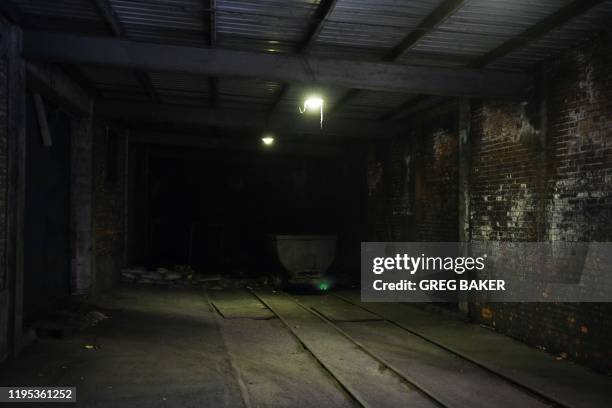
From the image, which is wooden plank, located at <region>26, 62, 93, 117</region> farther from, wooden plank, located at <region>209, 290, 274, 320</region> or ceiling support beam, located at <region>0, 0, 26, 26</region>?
wooden plank, located at <region>209, 290, 274, 320</region>

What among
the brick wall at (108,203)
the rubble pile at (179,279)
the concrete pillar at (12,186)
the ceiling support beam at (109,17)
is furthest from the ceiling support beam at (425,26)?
the rubble pile at (179,279)

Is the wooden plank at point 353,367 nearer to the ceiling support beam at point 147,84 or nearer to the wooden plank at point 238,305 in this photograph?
the wooden plank at point 238,305

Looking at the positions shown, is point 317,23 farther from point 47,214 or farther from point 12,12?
point 47,214

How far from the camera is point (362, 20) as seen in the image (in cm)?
630

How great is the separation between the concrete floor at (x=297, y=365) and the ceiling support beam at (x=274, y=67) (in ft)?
12.2

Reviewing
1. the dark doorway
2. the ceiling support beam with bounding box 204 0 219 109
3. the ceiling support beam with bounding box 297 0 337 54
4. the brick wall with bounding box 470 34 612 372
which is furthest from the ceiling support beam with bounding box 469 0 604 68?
the dark doorway

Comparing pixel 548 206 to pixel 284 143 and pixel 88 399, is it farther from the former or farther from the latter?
pixel 284 143

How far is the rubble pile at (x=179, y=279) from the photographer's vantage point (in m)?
14.4

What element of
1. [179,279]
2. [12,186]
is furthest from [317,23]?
[179,279]

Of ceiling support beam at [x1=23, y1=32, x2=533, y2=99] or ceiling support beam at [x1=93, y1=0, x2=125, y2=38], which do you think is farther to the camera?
ceiling support beam at [x1=23, y1=32, x2=533, y2=99]

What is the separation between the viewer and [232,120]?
11.9m

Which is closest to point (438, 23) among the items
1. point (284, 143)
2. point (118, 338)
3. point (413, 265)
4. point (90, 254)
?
point (118, 338)

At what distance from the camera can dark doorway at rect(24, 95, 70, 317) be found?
8.34 m

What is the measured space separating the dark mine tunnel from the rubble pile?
1.00 meters
